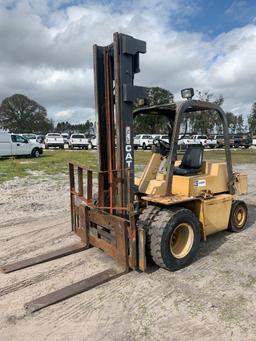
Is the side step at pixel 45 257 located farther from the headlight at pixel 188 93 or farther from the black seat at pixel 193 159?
the headlight at pixel 188 93

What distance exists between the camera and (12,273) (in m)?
4.52

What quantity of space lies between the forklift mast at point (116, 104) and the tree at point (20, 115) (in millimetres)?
73834

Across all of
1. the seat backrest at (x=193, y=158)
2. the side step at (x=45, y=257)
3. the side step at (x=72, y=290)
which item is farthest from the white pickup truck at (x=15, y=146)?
the side step at (x=72, y=290)

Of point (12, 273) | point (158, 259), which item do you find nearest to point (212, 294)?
point (158, 259)

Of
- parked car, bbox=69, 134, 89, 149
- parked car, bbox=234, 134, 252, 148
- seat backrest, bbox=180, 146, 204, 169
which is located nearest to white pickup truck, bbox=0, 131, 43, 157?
parked car, bbox=69, 134, 89, 149

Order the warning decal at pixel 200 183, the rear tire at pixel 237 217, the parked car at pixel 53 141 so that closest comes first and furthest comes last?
the warning decal at pixel 200 183
the rear tire at pixel 237 217
the parked car at pixel 53 141

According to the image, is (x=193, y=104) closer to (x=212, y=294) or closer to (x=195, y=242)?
(x=195, y=242)

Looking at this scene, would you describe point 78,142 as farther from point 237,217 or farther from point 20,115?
point 20,115

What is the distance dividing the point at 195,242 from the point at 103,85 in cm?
271

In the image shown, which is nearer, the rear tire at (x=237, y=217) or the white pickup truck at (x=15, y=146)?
the rear tire at (x=237, y=217)

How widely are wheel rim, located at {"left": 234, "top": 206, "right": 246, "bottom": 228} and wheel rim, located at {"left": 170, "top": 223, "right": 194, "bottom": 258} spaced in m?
1.83

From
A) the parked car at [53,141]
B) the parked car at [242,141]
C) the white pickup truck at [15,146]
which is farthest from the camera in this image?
the parked car at [242,141]

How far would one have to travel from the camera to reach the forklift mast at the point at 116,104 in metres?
4.53

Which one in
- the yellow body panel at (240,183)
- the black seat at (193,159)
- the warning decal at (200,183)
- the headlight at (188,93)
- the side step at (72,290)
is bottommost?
the side step at (72,290)
